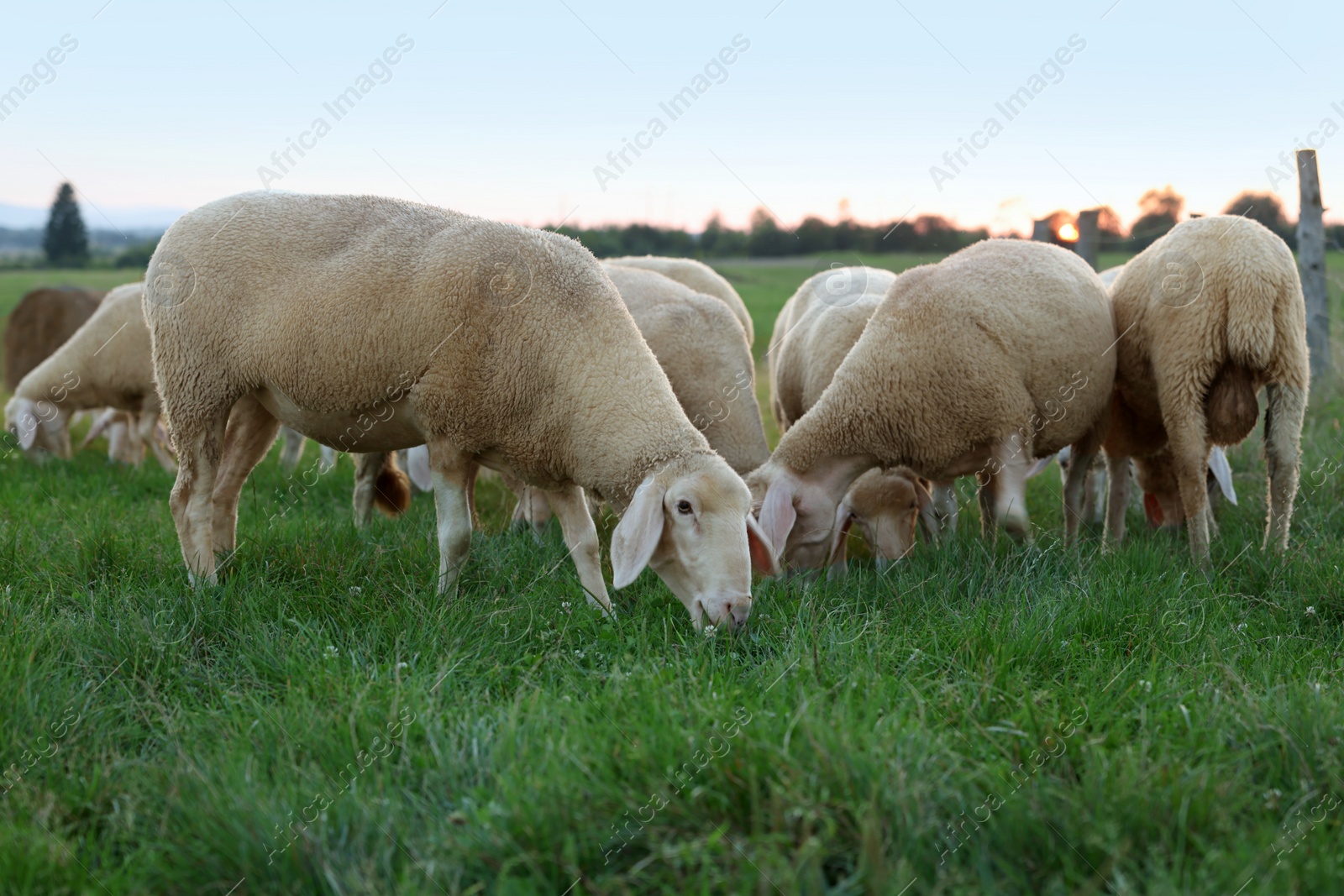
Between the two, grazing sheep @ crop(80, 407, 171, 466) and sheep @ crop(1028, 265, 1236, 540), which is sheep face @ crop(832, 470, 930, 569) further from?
grazing sheep @ crop(80, 407, 171, 466)

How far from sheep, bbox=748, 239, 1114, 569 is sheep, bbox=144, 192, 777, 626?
2.81 feet

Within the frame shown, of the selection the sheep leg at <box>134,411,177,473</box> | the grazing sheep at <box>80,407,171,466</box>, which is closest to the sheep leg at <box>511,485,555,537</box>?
the grazing sheep at <box>80,407,171,466</box>

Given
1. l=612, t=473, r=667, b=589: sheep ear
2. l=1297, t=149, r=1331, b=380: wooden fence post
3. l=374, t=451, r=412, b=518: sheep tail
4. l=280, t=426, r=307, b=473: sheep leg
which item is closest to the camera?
l=612, t=473, r=667, b=589: sheep ear

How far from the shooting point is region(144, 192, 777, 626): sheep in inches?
133

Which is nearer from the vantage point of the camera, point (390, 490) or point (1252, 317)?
point (1252, 317)

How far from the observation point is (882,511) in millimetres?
4680

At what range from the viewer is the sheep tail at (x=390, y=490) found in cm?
558

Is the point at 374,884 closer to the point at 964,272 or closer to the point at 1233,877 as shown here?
the point at 1233,877

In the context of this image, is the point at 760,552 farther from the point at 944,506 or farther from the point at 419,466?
the point at 419,466

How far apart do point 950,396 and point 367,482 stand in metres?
3.29

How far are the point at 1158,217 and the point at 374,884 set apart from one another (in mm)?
8551

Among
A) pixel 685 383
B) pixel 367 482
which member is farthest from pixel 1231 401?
pixel 367 482

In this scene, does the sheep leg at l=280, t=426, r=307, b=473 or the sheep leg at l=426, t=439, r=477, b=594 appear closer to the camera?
the sheep leg at l=426, t=439, r=477, b=594

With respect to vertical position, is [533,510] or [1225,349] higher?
[1225,349]
